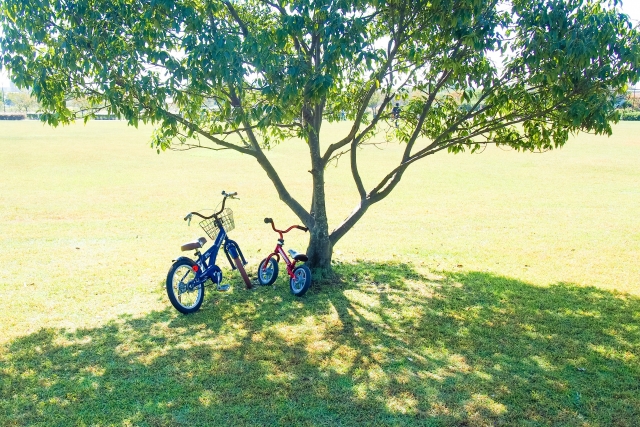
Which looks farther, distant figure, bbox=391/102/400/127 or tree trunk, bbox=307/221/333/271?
distant figure, bbox=391/102/400/127

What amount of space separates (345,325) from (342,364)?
110cm

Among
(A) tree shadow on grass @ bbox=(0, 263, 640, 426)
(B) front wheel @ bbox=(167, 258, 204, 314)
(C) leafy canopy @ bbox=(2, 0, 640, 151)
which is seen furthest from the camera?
(B) front wheel @ bbox=(167, 258, 204, 314)

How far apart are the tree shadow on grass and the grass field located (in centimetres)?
2

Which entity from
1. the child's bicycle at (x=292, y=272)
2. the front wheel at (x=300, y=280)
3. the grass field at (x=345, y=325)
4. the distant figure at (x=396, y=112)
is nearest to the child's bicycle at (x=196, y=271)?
the grass field at (x=345, y=325)

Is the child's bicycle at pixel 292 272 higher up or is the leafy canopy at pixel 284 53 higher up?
the leafy canopy at pixel 284 53

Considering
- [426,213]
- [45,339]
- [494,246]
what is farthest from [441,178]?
[45,339]

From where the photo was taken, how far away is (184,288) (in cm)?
679

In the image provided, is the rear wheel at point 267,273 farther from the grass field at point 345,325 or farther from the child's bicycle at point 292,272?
the grass field at point 345,325

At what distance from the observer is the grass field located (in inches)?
186

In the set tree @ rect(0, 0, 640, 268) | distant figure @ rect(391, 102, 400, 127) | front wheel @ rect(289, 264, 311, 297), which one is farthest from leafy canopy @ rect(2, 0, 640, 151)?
front wheel @ rect(289, 264, 311, 297)

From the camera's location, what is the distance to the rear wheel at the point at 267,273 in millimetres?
7965

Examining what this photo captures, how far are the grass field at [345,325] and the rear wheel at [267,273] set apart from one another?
8.1 inches

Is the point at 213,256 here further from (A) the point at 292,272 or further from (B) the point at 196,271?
(A) the point at 292,272

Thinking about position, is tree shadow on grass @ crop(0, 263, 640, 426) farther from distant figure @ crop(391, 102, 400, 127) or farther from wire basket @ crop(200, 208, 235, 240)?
distant figure @ crop(391, 102, 400, 127)
